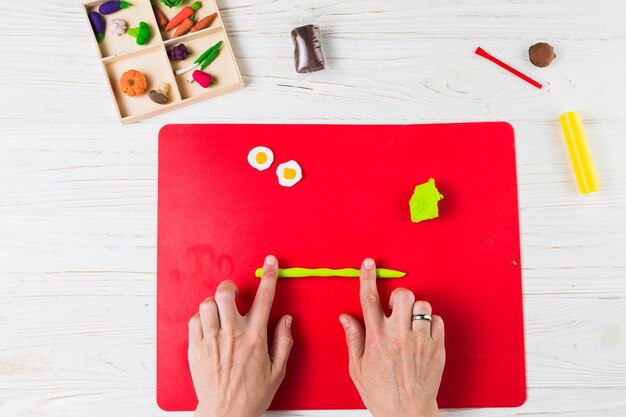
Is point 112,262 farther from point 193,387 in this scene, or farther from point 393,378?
point 393,378

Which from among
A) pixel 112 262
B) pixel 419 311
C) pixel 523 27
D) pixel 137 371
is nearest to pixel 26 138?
pixel 112 262

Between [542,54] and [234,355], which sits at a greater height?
[542,54]

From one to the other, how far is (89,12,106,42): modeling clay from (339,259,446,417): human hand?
24.2 inches

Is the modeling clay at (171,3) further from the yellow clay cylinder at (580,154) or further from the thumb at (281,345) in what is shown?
the yellow clay cylinder at (580,154)

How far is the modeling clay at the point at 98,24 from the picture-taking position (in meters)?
0.93

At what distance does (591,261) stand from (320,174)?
51 centimetres

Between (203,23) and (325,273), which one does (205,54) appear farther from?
(325,273)

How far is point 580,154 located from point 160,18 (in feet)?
2.56

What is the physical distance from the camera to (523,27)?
0.97 m

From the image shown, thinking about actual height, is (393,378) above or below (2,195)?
below

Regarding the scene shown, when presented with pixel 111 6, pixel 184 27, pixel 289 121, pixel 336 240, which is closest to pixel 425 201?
pixel 336 240

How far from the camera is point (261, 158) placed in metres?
0.94

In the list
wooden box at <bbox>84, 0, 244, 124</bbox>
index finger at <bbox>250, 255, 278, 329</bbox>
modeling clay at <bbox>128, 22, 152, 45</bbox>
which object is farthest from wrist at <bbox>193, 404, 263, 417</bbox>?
modeling clay at <bbox>128, 22, 152, 45</bbox>

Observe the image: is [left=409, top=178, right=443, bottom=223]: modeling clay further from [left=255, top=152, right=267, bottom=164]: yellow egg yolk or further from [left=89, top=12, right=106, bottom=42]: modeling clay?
[left=89, top=12, right=106, bottom=42]: modeling clay
